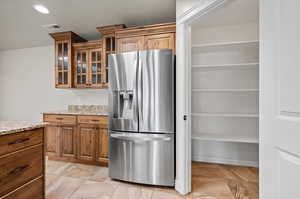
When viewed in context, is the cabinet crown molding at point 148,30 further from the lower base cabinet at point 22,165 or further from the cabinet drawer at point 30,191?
the cabinet drawer at point 30,191

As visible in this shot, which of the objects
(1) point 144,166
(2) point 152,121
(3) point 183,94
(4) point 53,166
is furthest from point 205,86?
(4) point 53,166

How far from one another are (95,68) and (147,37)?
1.29 metres

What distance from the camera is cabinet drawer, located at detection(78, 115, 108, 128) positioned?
272 cm

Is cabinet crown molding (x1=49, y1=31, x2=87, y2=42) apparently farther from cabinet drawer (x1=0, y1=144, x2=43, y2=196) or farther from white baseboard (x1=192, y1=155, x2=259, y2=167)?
white baseboard (x1=192, y1=155, x2=259, y2=167)

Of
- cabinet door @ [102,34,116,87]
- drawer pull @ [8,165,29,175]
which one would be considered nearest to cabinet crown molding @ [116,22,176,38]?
cabinet door @ [102,34,116,87]

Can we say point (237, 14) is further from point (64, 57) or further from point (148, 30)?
point (64, 57)

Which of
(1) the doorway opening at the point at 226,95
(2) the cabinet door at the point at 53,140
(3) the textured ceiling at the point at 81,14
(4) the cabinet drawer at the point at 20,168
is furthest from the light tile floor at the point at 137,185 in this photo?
(3) the textured ceiling at the point at 81,14

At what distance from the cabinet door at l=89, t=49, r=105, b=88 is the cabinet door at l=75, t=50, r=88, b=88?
11 cm

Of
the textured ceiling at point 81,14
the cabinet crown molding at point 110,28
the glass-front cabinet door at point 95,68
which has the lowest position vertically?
the glass-front cabinet door at point 95,68

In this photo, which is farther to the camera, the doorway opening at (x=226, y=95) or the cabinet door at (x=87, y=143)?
the cabinet door at (x=87, y=143)

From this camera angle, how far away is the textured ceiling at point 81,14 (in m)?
2.35

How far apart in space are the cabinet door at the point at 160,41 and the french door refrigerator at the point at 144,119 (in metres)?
0.47

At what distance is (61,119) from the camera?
2.91 metres

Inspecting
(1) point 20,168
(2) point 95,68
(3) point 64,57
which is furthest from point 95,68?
(1) point 20,168
